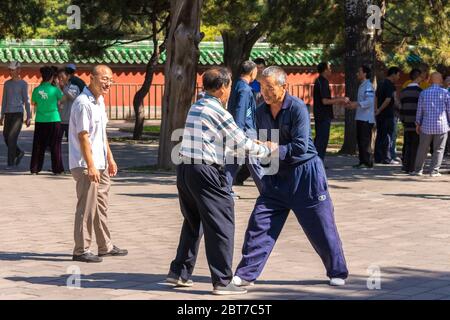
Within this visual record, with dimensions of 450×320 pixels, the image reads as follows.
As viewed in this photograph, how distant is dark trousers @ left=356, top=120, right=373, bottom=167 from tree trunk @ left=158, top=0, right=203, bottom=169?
3.13 metres

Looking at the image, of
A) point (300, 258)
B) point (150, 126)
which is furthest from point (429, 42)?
point (300, 258)

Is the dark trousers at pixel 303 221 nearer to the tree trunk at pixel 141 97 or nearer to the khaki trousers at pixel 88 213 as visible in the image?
the khaki trousers at pixel 88 213

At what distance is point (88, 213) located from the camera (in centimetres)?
974

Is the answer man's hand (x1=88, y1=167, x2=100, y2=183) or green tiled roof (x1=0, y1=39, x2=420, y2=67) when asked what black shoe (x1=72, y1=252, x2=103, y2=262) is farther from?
green tiled roof (x1=0, y1=39, x2=420, y2=67)

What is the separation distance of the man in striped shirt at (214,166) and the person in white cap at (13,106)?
34.3 feet

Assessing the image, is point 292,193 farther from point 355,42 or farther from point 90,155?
point 355,42

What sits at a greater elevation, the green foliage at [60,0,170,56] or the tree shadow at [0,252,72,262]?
the green foliage at [60,0,170,56]

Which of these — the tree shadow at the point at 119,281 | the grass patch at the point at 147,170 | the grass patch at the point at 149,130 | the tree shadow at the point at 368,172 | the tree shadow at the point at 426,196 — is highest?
the tree shadow at the point at 119,281

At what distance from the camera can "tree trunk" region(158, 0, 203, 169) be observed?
17266 millimetres

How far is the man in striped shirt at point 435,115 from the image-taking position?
16969 millimetres

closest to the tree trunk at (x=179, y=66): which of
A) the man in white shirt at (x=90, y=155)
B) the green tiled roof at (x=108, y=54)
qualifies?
the man in white shirt at (x=90, y=155)

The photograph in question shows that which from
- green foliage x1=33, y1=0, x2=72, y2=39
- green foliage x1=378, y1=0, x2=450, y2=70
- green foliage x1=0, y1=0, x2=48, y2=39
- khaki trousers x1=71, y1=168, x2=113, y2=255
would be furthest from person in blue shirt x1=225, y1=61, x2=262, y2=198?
green foliage x1=33, y1=0, x2=72, y2=39

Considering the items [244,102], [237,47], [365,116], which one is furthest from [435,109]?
[237,47]

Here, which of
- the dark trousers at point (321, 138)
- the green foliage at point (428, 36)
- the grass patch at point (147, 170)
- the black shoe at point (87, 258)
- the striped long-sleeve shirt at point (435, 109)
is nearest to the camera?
the black shoe at point (87, 258)
